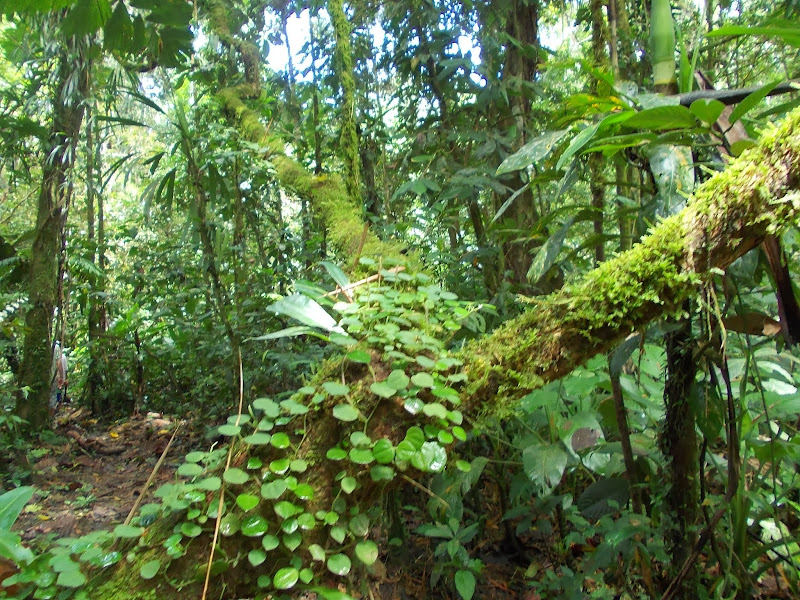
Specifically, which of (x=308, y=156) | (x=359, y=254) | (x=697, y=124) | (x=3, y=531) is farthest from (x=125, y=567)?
(x=308, y=156)

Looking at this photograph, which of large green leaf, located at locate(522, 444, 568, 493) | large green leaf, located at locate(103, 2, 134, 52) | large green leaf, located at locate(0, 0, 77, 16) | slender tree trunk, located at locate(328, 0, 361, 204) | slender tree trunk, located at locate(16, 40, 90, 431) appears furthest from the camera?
slender tree trunk, located at locate(16, 40, 90, 431)

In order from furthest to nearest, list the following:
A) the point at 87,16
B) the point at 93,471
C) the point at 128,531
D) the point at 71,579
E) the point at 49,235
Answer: the point at 49,235 < the point at 93,471 < the point at 87,16 < the point at 128,531 < the point at 71,579

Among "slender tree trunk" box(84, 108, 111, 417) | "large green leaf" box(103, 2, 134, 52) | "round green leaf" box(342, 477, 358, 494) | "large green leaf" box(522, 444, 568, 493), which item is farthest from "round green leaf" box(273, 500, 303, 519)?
"slender tree trunk" box(84, 108, 111, 417)

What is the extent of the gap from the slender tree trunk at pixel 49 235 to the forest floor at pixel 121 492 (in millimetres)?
456

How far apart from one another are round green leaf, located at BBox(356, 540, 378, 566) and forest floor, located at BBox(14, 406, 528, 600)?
0.24 metres

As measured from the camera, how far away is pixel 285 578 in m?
1.01

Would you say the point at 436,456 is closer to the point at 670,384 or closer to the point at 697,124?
the point at 670,384

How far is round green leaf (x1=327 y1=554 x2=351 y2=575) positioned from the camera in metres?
1.04

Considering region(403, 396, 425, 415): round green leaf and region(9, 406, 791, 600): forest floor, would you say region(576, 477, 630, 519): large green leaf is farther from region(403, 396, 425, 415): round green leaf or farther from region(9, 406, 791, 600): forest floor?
region(403, 396, 425, 415): round green leaf

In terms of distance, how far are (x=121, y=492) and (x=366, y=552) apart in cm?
285

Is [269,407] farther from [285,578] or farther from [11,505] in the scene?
[11,505]

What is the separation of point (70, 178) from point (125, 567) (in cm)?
368

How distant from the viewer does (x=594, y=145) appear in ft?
4.67

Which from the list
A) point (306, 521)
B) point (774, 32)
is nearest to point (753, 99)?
point (774, 32)
